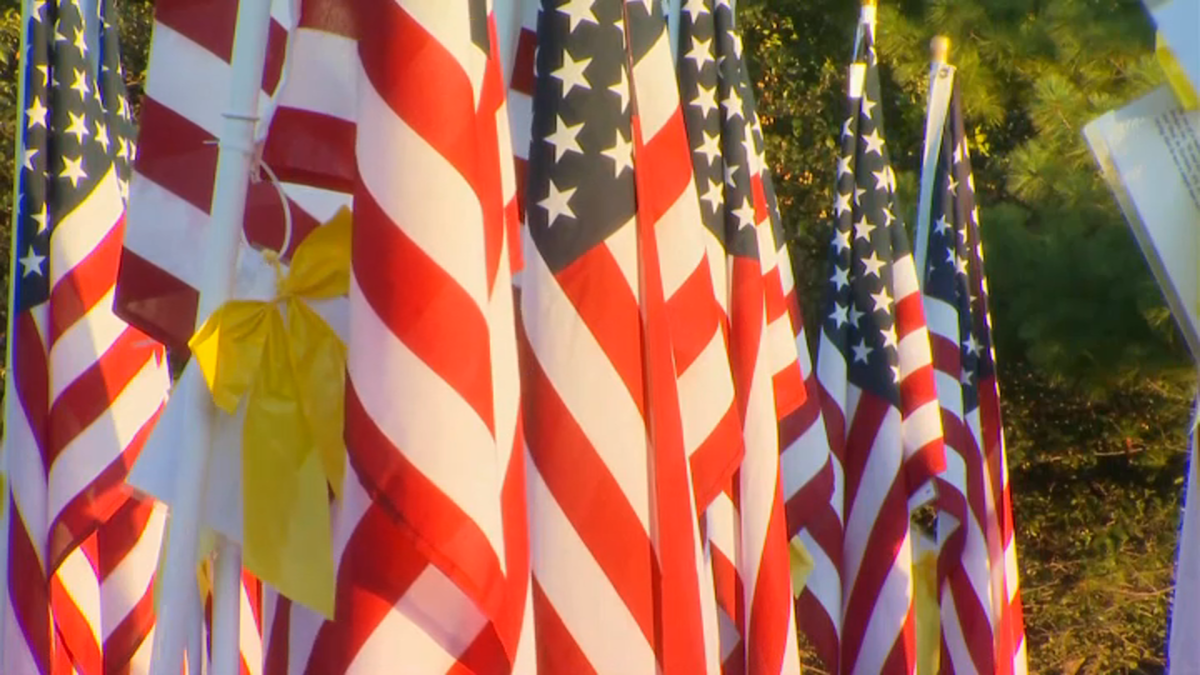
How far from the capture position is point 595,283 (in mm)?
3342

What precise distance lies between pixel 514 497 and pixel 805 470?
9.34 ft

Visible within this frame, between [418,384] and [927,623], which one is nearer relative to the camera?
[418,384]

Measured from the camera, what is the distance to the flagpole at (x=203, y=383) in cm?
298

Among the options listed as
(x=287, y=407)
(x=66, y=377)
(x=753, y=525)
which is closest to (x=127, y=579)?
(x=66, y=377)

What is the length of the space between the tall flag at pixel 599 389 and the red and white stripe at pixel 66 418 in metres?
2.52

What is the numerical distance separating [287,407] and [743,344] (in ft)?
6.99

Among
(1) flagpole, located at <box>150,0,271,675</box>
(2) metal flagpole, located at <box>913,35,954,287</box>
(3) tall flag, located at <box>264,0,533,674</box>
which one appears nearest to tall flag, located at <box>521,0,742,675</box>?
(3) tall flag, located at <box>264,0,533,674</box>

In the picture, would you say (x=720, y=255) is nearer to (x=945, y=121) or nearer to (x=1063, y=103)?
(x=945, y=121)

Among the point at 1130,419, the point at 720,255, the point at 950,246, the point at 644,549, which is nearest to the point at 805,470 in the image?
the point at 720,255

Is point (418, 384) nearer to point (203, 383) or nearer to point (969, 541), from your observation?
point (203, 383)

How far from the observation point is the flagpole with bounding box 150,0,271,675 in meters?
2.98

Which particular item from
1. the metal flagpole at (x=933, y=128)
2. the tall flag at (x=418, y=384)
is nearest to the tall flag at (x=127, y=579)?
the tall flag at (x=418, y=384)

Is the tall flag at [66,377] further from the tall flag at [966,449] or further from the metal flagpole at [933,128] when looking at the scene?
the metal flagpole at [933,128]

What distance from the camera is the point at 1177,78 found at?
3.15 m
